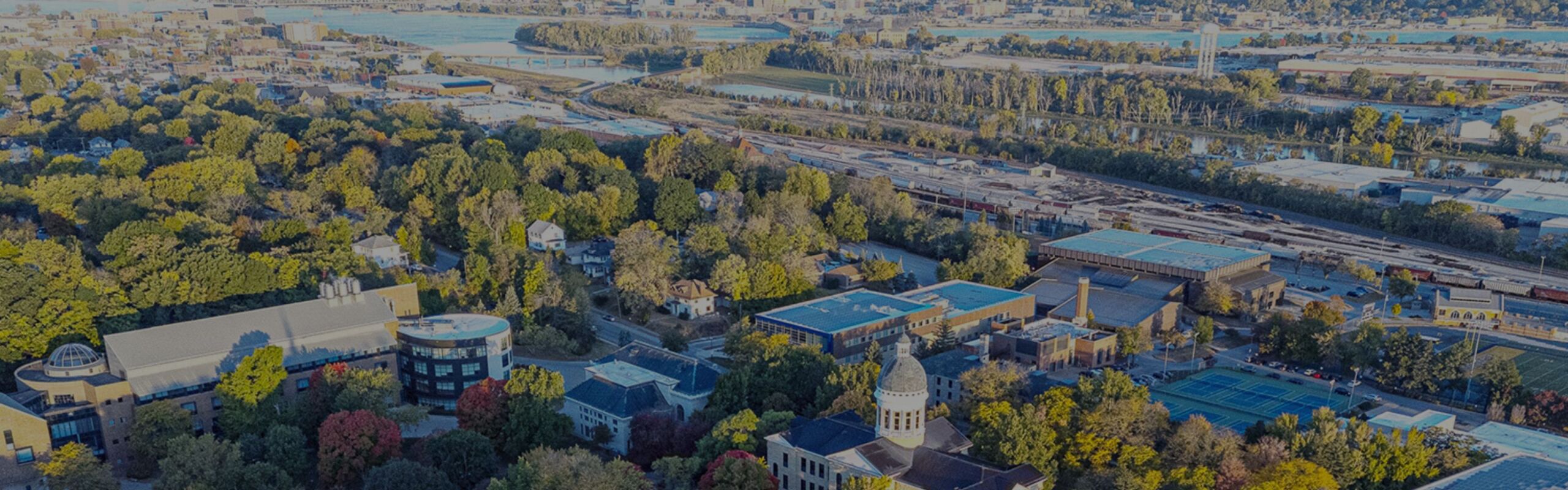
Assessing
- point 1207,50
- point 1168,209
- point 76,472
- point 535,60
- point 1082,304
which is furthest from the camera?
point 535,60

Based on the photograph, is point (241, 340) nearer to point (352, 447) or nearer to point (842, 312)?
point (352, 447)

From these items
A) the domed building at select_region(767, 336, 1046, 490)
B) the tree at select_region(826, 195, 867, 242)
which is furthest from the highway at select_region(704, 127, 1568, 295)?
the domed building at select_region(767, 336, 1046, 490)

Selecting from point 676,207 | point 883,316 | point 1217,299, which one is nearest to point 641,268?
point 883,316

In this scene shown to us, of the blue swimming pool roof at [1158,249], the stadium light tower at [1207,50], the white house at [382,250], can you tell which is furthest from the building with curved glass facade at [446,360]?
the stadium light tower at [1207,50]

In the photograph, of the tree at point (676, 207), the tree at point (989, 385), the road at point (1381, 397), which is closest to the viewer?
the tree at point (989, 385)

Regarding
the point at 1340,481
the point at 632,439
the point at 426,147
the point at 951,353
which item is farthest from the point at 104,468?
the point at 426,147

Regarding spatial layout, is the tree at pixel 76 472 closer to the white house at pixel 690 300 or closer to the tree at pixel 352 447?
the tree at pixel 352 447

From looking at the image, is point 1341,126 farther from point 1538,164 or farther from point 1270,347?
point 1270,347
